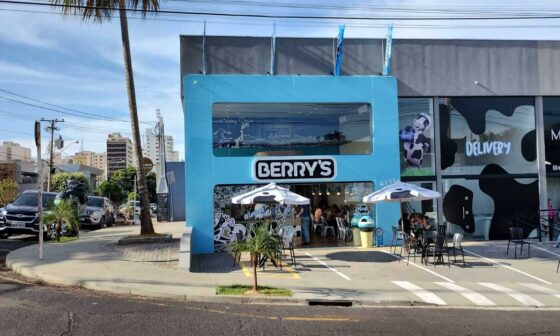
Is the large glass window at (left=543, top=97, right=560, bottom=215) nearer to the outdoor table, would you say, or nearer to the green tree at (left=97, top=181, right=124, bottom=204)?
the outdoor table

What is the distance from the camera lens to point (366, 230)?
1777cm

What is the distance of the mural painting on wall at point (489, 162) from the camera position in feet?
64.5

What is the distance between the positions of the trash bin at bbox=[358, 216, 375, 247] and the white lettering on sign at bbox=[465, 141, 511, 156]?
5.09 metres

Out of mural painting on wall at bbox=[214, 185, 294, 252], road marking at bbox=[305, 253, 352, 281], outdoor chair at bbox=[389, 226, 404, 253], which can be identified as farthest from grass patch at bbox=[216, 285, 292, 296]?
outdoor chair at bbox=[389, 226, 404, 253]

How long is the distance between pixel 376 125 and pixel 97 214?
16.3 metres

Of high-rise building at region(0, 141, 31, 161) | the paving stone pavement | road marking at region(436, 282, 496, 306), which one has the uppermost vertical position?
high-rise building at region(0, 141, 31, 161)

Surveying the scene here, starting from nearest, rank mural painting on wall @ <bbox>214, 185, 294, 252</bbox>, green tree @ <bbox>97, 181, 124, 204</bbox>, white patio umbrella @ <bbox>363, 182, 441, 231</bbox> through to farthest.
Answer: white patio umbrella @ <bbox>363, 182, 441, 231</bbox>, mural painting on wall @ <bbox>214, 185, 294, 252</bbox>, green tree @ <bbox>97, 181, 124, 204</bbox>

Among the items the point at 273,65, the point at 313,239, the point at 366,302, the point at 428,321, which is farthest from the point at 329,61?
the point at 428,321

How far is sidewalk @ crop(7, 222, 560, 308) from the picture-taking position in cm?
1031

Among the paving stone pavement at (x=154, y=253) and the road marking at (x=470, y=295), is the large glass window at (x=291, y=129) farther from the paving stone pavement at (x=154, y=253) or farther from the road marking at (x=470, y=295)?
the road marking at (x=470, y=295)

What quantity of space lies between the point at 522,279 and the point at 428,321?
549 centimetres

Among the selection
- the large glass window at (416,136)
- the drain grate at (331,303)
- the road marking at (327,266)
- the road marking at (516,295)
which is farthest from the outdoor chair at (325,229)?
the drain grate at (331,303)

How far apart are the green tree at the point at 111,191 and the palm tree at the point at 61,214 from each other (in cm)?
6342

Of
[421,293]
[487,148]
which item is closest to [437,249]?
[421,293]
